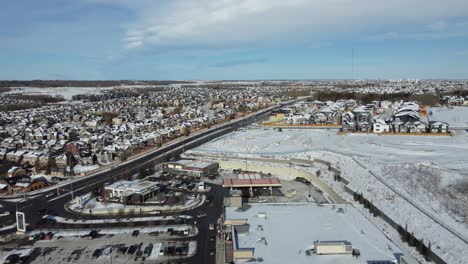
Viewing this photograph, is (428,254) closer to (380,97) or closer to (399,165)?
(399,165)

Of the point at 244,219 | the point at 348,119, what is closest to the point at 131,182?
the point at 244,219

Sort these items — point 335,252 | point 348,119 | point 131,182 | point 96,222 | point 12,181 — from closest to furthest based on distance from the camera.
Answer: point 335,252, point 96,222, point 131,182, point 12,181, point 348,119

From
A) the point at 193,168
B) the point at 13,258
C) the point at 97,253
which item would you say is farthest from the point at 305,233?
the point at 193,168

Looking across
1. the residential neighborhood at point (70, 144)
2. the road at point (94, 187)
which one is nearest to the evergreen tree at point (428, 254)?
the road at point (94, 187)

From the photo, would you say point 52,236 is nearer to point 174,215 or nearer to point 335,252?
point 174,215

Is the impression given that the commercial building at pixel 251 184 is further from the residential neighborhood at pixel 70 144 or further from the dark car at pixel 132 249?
the residential neighborhood at pixel 70 144

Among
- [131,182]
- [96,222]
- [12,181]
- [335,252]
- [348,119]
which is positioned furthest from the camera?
[348,119]
